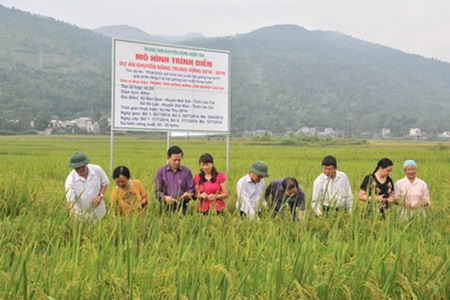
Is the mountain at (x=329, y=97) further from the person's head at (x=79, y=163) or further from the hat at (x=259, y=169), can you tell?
the person's head at (x=79, y=163)

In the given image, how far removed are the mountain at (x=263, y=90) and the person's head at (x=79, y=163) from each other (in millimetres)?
77254

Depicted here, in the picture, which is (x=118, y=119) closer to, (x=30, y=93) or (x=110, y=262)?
(x=110, y=262)

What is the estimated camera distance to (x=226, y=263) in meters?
2.83

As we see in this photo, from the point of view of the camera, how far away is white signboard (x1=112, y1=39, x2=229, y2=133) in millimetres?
8227

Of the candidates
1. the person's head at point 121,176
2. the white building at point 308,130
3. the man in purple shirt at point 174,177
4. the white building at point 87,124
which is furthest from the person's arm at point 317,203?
the white building at point 308,130

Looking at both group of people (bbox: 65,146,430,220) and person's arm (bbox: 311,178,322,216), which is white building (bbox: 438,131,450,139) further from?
person's arm (bbox: 311,178,322,216)

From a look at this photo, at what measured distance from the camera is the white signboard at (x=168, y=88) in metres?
8.23

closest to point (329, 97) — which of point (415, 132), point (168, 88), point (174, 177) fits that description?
point (415, 132)

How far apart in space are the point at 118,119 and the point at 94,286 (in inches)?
241

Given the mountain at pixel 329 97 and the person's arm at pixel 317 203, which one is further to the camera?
the mountain at pixel 329 97

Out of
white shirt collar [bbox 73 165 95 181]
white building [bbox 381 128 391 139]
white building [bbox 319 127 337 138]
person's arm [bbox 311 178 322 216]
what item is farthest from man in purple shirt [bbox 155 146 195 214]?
white building [bbox 319 127 337 138]

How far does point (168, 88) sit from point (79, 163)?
3.76 metres

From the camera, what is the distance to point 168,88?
344 inches

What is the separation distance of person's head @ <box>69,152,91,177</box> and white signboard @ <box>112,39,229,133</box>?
2.85 meters
